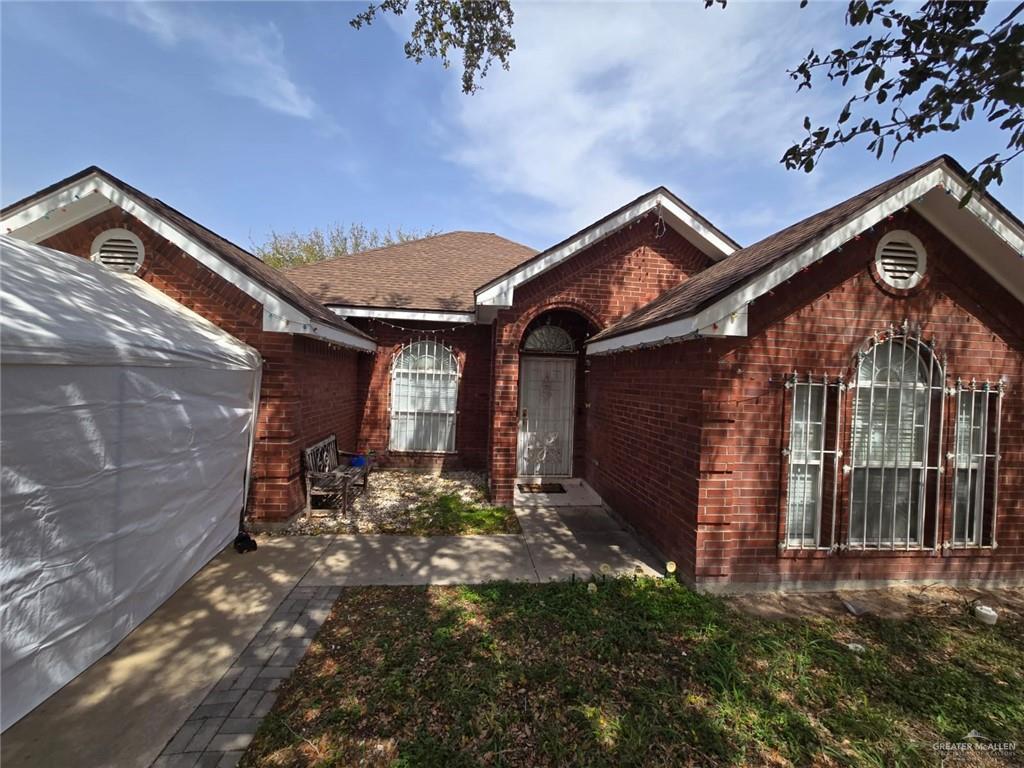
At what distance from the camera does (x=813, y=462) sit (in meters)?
4.57

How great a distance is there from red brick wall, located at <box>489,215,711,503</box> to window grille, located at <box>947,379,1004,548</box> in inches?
176

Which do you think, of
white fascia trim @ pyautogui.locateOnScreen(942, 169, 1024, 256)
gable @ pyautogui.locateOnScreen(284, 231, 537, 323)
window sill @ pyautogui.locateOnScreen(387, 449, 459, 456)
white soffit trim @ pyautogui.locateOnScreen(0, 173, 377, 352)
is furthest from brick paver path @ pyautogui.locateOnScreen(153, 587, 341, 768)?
white fascia trim @ pyautogui.locateOnScreen(942, 169, 1024, 256)

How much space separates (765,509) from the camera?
4520 millimetres

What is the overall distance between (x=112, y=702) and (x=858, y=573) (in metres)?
6.85

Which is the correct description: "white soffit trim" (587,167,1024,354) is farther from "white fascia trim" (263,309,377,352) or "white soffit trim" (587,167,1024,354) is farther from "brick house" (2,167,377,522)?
"brick house" (2,167,377,522)

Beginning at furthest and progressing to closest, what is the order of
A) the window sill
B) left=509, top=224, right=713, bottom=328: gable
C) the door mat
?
1. the window sill
2. the door mat
3. left=509, top=224, right=713, bottom=328: gable

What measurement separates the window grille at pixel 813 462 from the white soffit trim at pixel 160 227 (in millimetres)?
5976

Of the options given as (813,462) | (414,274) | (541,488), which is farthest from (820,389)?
(414,274)

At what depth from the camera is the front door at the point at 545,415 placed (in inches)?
356

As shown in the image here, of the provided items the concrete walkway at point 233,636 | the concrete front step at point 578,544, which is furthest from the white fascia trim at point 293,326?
the concrete front step at point 578,544

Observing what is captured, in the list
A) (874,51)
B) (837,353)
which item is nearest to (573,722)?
(837,353)

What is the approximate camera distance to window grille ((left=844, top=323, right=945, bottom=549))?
15.1 feet

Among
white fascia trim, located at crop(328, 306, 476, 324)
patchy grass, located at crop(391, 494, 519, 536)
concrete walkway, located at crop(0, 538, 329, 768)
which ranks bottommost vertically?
concrete walkway, located at crop(0, 538, 329, 768)

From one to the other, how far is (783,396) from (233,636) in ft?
18.9
